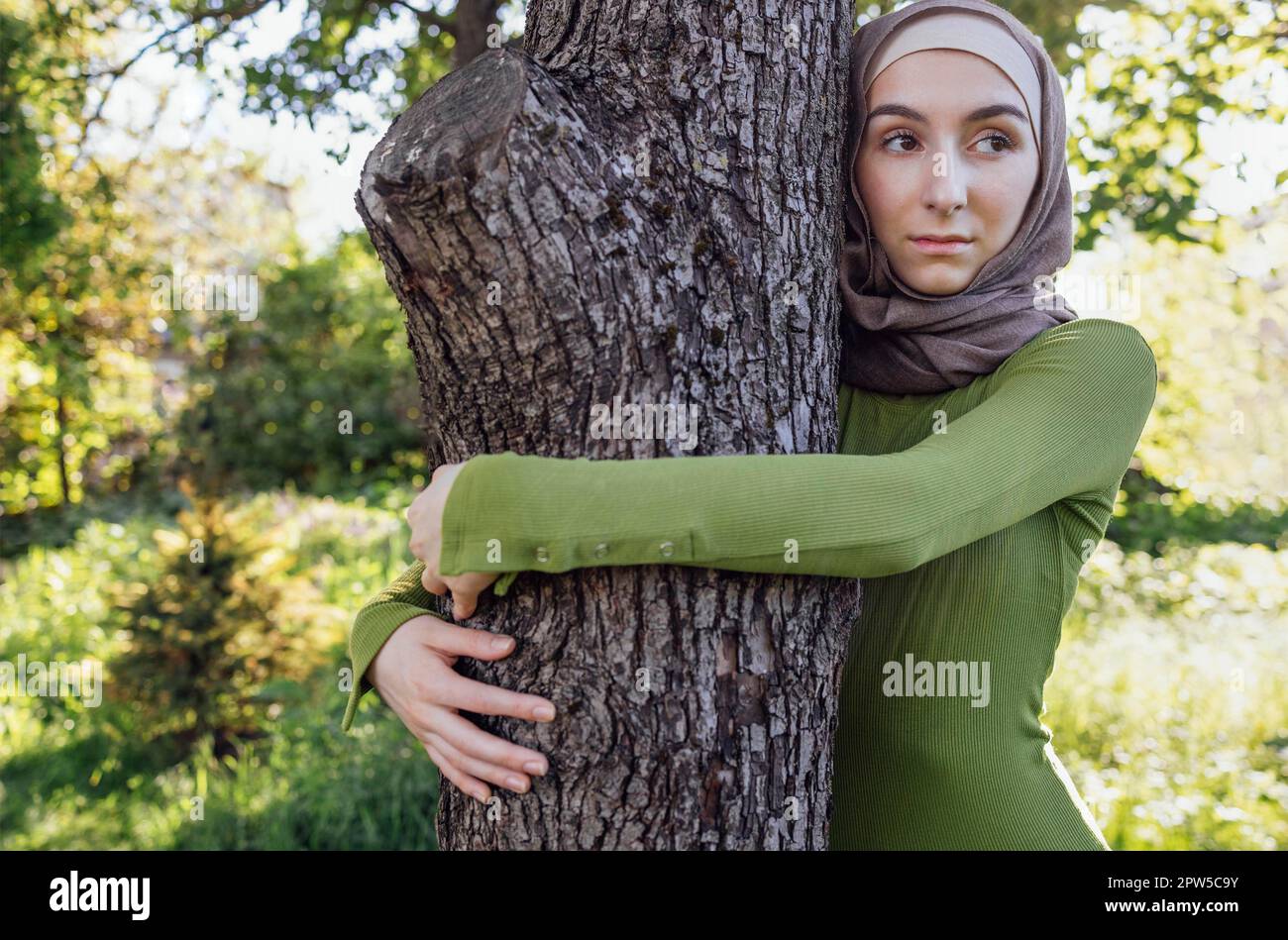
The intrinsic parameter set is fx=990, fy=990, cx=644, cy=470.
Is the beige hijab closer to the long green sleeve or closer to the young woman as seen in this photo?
the young woman

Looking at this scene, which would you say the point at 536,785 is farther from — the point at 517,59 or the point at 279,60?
the point at 279,60

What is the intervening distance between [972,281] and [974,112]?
0.27 meters

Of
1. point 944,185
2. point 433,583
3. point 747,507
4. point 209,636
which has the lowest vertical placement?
point 209,636

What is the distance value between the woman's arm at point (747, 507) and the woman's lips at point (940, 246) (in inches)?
15.2

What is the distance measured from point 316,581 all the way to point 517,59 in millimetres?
5693

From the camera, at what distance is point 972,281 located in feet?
5.48

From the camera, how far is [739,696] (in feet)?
4.64

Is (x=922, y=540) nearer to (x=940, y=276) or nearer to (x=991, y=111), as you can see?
(x=940, y=276)

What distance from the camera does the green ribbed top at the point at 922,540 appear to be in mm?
1255

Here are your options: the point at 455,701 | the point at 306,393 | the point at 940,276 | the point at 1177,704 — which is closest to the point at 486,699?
the point at 455,701

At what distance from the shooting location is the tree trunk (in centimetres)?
136

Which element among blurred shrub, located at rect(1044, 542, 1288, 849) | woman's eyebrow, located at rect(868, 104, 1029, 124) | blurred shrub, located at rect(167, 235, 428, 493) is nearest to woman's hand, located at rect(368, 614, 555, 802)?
woman's eyebrow, located at rect(868, 104, 1029, 124)

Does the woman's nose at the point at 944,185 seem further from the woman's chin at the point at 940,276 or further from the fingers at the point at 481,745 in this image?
the fingers at the point at 481,745
